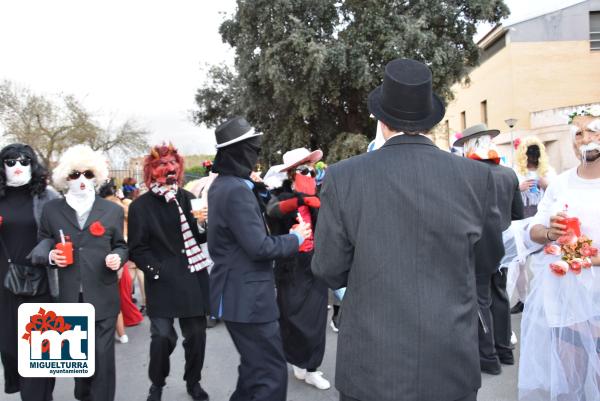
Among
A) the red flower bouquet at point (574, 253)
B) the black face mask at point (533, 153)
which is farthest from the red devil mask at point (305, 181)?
the black face mask at point (533, 153)

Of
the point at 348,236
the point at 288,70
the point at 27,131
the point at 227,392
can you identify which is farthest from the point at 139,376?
the point at 27,131

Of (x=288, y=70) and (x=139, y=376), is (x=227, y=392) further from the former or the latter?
(x=288, y=70)

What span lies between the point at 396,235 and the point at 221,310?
5.24ft

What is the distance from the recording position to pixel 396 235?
5.95ft

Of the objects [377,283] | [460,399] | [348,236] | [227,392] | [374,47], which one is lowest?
[227,392]

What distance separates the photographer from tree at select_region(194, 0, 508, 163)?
16.2 m

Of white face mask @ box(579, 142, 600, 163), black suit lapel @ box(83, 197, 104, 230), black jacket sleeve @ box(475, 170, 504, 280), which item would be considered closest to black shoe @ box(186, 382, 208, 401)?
black suit lapel @ box(83, 197, 104, 230)

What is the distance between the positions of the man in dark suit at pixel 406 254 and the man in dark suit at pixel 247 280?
1.06 m

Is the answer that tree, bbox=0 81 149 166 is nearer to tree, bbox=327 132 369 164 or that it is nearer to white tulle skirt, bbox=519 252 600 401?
tree, bbox=327 132 369 164

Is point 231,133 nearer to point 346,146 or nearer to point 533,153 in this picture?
point 533,153

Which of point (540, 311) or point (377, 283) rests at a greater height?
point (377, 283)

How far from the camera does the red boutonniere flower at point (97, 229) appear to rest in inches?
136

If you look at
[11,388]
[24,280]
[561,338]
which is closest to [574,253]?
[561,338]

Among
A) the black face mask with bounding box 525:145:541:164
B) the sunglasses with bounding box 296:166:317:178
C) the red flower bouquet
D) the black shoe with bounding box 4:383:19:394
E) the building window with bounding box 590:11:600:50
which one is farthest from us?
the building window with bounding box 590:11:600:50
